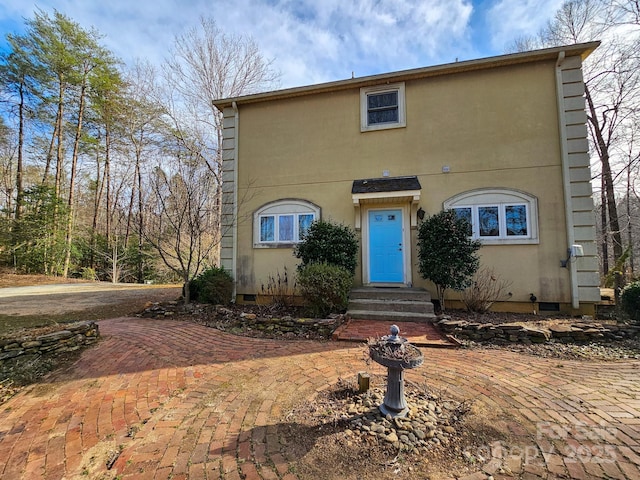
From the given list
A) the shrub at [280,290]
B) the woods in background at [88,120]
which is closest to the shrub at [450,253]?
the shrub at [280,290]

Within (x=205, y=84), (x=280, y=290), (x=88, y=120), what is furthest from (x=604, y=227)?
(x=88, y=120)

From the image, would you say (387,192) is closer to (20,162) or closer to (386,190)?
(386,190)

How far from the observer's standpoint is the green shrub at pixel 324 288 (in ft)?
19.9

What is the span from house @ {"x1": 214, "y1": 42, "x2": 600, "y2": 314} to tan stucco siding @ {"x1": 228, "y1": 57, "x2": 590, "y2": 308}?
3cm

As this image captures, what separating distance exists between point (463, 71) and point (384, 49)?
2.69m

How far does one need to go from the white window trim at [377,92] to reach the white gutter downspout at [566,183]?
3.61 m

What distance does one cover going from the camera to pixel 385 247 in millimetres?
7602

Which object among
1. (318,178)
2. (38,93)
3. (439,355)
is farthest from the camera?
(38,93)

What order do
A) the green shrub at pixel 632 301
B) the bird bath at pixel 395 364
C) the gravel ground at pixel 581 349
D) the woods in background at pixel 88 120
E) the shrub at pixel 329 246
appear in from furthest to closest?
the woods in background at pixel 88 120, the shrub at pixel 329 246, the green shrub at pixel 632 301, the gravel ground at pixel 581 349, the bird bath at pixel 395 364

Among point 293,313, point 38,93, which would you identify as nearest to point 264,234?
point 293,313

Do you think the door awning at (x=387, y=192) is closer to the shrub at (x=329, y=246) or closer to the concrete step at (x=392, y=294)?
the shrub at (x=329, y=246)

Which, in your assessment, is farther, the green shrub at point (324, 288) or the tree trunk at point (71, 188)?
the tree trunk at point (71, 188)

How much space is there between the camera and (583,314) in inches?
247

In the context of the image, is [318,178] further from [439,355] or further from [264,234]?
[439,355]
